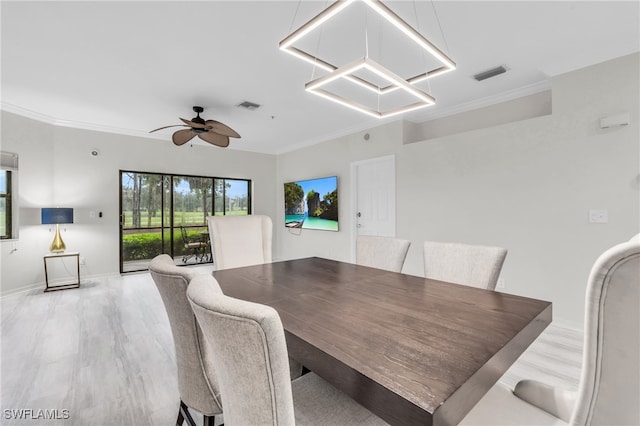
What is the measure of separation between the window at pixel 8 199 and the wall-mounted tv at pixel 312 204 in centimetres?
436

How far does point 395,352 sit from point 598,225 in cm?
305

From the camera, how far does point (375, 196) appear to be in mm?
4758

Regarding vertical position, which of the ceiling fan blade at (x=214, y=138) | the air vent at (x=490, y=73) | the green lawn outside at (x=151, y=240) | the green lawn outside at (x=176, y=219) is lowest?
the green lawn outside at (x=151, y=240)

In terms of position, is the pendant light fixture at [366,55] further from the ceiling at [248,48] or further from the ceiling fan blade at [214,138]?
the ceiling fan blade at [214,138]

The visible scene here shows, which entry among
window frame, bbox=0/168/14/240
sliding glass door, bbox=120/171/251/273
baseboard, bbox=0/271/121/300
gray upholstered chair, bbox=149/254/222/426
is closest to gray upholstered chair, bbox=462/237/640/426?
gray upholstered chair, bbox=149/254/222/426

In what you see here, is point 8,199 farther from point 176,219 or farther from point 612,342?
point 612,342

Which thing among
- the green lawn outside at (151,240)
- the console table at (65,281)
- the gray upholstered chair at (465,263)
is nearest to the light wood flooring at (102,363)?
the console table at (65,281)

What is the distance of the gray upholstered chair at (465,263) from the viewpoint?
1717mm

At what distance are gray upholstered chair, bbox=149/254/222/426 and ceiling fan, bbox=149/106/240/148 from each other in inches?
106

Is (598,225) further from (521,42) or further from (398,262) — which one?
(398,262)

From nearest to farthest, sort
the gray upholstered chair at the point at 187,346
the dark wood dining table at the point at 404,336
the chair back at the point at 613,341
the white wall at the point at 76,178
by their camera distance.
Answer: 1. the chair back at the point at 613,341
2. the dark wood dining table at the point at 404,336
3. the gray upholstered chair at the point at 187,346
4. the white wall at the point at 76,178

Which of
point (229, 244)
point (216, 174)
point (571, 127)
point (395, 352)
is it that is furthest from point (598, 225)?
point (216, 174)

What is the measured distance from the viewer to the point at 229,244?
270 centimetres

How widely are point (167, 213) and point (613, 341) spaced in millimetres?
6316
